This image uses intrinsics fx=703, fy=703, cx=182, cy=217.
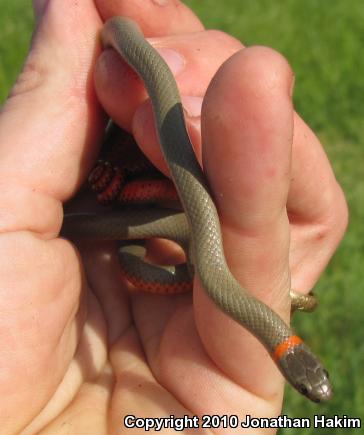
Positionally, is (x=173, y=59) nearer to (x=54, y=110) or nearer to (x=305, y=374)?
(x=54, y=110)

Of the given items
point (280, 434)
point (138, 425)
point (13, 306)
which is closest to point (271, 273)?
point (138, 425)

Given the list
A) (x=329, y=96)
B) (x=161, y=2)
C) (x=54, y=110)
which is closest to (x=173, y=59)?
(x=161, y=2)

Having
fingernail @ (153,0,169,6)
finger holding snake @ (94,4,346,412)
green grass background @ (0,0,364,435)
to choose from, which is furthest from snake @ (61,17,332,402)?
green grass background @ (0,0,364,435)

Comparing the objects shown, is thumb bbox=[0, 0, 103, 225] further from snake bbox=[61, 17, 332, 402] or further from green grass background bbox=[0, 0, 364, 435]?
green grass background bbox=[0, 0, 364, 435]

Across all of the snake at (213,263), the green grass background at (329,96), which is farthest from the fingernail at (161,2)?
the green grass background at (329,96)

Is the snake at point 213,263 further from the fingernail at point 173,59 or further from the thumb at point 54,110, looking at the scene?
the thumb at point 54,110

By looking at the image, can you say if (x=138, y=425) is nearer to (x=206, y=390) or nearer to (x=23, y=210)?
(x=206, y=390)

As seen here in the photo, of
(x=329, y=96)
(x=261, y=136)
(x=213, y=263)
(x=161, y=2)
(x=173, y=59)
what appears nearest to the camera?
(x=261, y=136)
